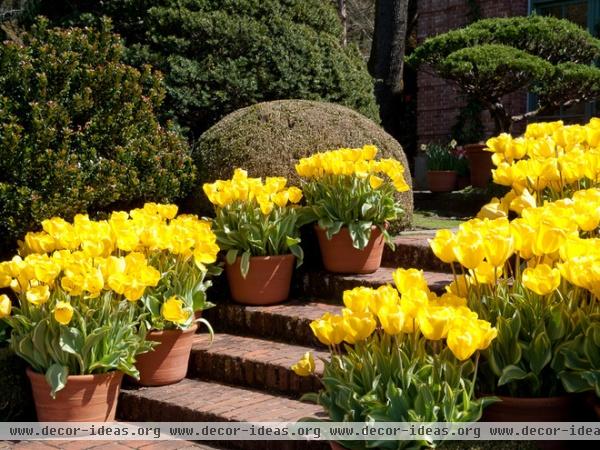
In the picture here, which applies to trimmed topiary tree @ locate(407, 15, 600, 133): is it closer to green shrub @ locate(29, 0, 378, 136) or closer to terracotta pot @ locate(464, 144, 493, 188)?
terracotta pot @ locate(464, 144, 493, 188)

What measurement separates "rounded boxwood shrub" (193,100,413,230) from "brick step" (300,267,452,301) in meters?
0.86

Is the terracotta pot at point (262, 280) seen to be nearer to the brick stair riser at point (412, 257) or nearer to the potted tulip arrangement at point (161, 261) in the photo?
the potted tulip arrangement at point (161, 261)

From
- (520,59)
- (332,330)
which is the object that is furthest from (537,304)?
(520,59)

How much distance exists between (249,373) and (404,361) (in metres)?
2.04

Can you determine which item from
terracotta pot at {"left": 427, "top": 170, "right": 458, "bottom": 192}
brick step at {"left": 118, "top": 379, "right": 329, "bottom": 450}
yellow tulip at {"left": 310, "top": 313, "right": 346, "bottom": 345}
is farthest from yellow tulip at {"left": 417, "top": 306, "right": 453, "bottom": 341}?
terracotta pot at {"left": 427, "top": 170, "right": 458, "bottom": 192}

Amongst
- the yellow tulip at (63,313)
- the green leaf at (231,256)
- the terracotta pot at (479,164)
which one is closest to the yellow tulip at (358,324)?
the yellow tulip at (63,313)

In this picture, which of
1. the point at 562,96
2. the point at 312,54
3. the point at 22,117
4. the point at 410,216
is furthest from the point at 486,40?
the point at 22,117

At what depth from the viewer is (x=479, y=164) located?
470 inches

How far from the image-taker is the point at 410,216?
7.16m

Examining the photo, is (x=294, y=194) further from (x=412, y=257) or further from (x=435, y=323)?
(x=435, y=323)

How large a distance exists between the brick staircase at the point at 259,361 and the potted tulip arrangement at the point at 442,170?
5.99 meters

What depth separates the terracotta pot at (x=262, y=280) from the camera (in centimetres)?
576

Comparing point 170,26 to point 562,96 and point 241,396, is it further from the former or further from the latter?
point 562,96

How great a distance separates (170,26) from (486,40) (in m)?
5.34
